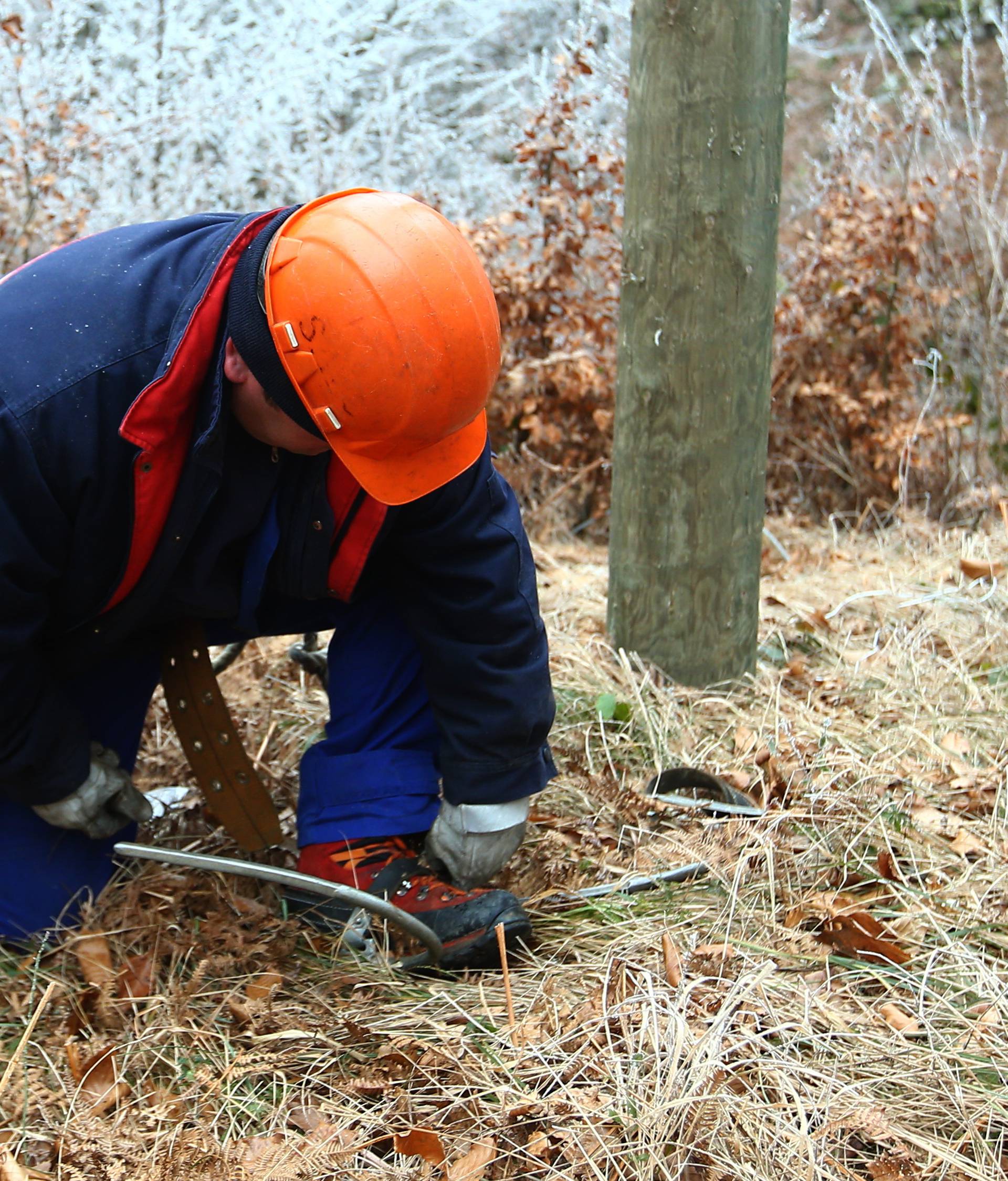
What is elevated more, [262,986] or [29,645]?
[29,645]

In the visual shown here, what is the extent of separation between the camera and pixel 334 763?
7.87 ft

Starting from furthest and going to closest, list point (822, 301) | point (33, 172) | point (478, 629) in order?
point (33, 172), point (822, 301), point (478, 629)

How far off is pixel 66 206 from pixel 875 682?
4424 mm

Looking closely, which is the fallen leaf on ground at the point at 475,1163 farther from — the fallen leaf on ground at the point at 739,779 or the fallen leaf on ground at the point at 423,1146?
the fallen leaf on ground at the point at 739,779

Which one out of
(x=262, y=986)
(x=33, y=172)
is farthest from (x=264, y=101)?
(x=262, y=986)

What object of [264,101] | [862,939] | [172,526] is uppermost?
[264,101]

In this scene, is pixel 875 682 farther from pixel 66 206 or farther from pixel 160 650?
pixel 66 206

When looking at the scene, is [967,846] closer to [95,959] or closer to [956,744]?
[956,744]

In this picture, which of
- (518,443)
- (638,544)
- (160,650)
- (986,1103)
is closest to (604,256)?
(518,443)

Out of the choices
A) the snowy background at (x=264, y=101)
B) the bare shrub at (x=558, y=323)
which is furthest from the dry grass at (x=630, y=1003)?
the snowy background at (x=264, y=101)

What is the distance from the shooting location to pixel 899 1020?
6.28 ft

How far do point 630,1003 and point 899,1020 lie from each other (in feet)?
1.51

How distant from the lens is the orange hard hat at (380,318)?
1.71m

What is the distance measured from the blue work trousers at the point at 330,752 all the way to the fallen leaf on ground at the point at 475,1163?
771mm
